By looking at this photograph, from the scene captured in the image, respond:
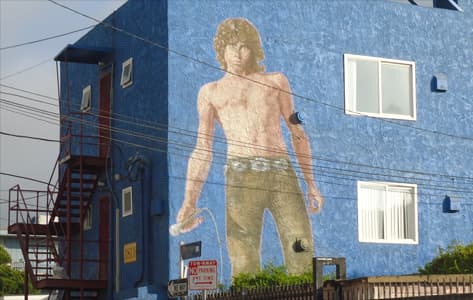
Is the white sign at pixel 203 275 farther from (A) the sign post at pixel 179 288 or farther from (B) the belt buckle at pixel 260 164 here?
(B) the belt buckle at pixel 260 164

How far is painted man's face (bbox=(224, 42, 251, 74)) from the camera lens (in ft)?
94.3

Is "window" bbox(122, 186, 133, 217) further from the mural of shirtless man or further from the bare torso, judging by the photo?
the bare torso

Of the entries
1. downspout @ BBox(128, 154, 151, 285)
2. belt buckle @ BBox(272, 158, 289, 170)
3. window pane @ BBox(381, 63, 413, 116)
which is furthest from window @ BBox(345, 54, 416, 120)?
downspout @ BBox(128, 154, 151, 285)

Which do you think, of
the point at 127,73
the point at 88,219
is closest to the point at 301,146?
the point at 127,73

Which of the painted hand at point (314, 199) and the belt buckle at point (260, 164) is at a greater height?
the belt buckle at point (260, 164)

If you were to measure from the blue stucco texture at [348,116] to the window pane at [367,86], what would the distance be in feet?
1.01

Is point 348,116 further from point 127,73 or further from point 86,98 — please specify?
point 86,98

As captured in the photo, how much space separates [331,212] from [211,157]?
359 cm

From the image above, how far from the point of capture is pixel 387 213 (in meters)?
29.9

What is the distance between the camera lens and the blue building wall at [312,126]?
2783 cm

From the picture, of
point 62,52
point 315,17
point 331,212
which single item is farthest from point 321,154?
point 62,52

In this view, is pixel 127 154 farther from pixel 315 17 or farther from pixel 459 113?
pixel 459 113

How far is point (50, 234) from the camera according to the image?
32.0 meters

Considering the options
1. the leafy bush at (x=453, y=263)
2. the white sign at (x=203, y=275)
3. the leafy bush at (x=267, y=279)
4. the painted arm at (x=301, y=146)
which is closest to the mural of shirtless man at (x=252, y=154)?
the painted arm at (x=301, y=146)
